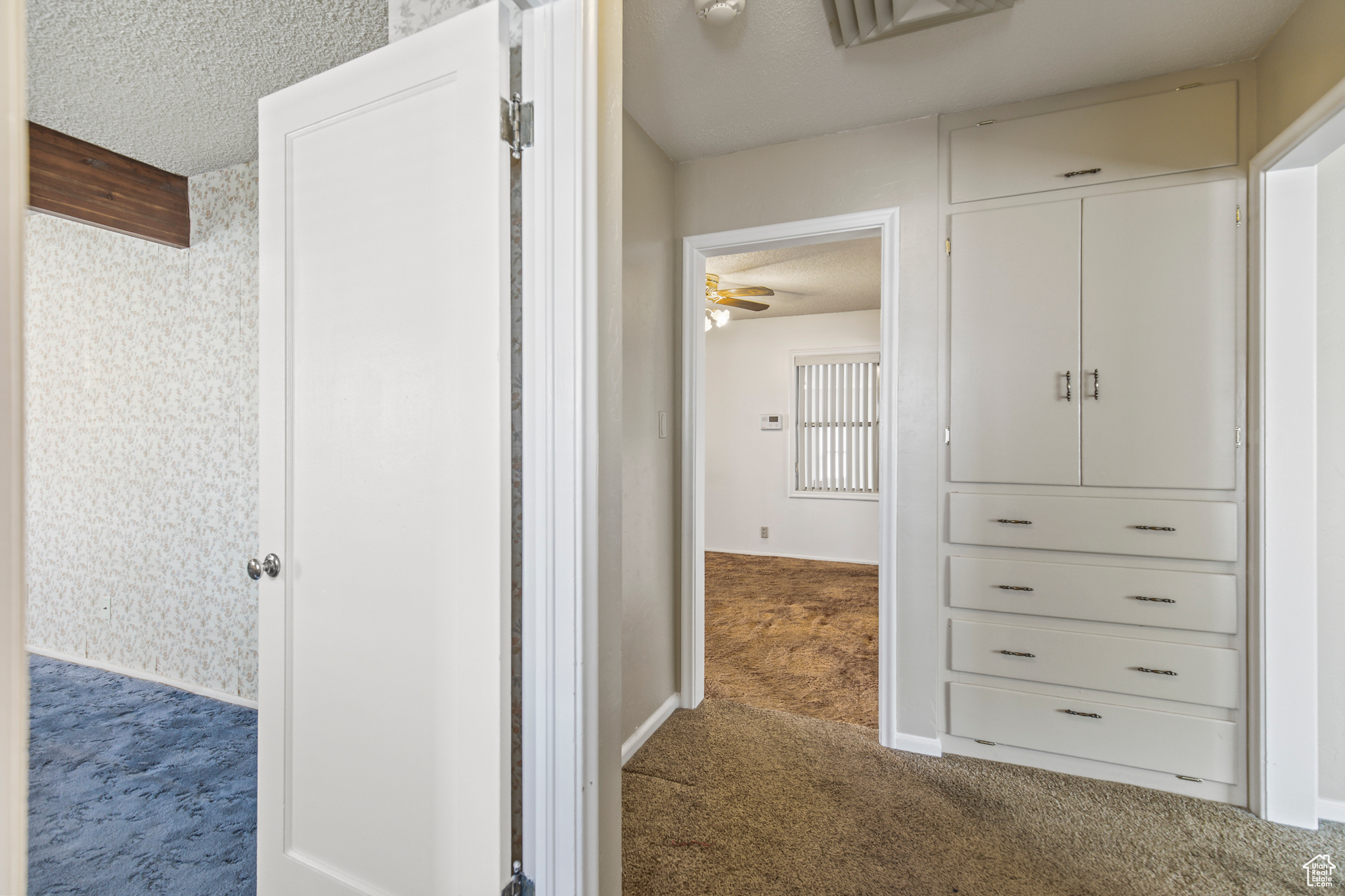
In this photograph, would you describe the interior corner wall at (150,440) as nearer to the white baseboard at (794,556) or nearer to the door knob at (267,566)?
the door knob at (267,566)

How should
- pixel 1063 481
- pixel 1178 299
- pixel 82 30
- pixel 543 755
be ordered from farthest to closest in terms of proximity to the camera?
pixel 1063 481 → pixel 1178 299 → pixel 82 30 → pixel 543 755

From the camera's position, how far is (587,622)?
1.23 metres

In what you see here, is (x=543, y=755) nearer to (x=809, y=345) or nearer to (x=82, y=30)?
(x=82, y=30)

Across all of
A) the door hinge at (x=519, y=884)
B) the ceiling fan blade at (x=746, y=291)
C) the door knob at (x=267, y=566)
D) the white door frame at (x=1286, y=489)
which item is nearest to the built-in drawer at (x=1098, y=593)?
the white door frame at (x=1286, y=489)

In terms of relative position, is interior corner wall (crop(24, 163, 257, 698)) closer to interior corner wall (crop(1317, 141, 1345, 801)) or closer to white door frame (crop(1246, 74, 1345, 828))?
white door frame (crop(1246, 74, 1345, 828))

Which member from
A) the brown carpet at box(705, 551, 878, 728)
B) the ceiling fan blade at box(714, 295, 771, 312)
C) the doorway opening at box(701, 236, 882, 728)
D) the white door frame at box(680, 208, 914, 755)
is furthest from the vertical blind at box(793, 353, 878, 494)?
the white door frame at box(680, 208, 914, 755)

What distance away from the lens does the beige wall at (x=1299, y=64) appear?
168 centimetres

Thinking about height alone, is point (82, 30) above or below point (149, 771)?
above

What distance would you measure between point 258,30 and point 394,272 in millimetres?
1453

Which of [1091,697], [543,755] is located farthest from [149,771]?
[1091,697]

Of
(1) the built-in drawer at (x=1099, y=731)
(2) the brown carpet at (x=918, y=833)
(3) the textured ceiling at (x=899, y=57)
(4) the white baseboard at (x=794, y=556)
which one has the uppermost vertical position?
(3) the textured ceiling at (x=899, y=57)

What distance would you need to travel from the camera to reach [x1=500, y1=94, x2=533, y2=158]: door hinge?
1.22m

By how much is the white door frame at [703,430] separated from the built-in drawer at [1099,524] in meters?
0.30

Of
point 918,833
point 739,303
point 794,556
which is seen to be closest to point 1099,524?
point 918,833
